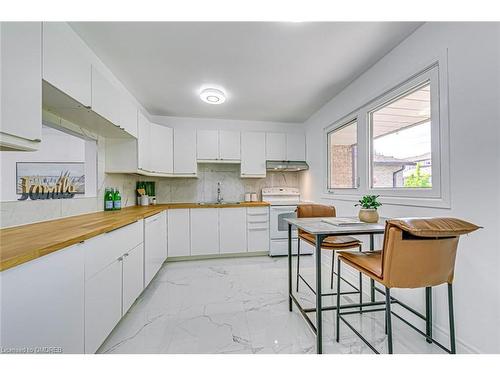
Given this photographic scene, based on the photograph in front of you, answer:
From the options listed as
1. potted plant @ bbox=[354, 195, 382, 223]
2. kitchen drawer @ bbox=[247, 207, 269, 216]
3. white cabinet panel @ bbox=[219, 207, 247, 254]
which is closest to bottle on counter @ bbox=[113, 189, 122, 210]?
white cabinet panel @ bbox=[219, 207, 247, 254]

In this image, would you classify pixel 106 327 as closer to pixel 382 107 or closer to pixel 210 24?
pixel 210 24

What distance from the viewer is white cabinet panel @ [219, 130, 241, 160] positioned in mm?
3619

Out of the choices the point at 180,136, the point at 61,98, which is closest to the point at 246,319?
the point at 61,98

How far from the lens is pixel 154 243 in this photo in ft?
8.24

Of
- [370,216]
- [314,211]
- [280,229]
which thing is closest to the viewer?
[370,216]

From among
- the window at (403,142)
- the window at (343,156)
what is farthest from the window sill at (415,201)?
the window at (343,156)

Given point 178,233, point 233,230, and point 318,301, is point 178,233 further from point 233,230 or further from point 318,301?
point 318,301

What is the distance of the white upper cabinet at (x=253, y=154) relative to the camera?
12.1 feet

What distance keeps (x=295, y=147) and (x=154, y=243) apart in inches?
111

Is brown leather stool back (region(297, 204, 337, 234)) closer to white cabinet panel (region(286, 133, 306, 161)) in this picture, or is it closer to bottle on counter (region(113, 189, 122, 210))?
white cabinet panel (region(286, 133, 306, 161))

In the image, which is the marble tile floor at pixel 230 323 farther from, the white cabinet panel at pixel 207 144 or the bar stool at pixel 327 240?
the white cabinet panel at pixel 207 144

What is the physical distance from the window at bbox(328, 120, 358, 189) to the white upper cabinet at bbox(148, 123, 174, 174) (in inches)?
101

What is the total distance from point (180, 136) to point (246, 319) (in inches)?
113

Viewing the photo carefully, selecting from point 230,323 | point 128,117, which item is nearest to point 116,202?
point 128,117
